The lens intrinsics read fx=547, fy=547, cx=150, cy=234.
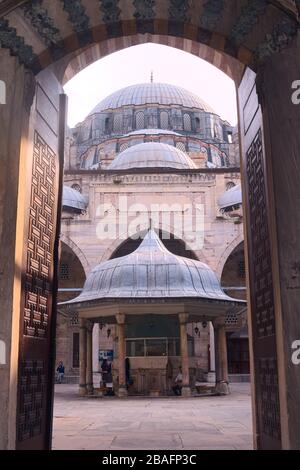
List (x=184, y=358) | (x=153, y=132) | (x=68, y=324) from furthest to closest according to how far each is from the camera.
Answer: (x=153, y=132) → (x=68, y=324) → (x=184, y=358)

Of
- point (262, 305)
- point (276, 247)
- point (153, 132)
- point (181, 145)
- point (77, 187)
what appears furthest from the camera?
point (181, 145)

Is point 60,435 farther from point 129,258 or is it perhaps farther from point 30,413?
point 129,258

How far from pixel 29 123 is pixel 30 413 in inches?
84.1

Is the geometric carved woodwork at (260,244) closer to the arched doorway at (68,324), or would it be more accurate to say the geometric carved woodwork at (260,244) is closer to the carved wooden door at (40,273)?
the carved wooden door at (40,273)

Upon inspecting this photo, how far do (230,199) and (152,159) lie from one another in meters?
5.50

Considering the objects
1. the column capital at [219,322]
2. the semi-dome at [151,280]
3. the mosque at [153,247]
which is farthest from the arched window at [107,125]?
the column capital at [219,322]

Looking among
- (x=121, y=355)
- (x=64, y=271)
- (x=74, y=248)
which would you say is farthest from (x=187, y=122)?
(x=121, y=355)

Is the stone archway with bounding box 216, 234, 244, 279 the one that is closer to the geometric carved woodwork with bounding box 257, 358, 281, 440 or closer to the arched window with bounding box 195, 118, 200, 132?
the arched window with bounding box 195, 118, 200, 132

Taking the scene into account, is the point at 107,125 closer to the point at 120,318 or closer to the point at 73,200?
the point at 73,200

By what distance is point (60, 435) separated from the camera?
6.23 meters

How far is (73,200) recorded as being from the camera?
25047 mm

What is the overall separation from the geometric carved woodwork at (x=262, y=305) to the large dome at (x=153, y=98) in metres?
35.9

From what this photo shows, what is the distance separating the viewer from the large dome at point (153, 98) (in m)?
40.0
